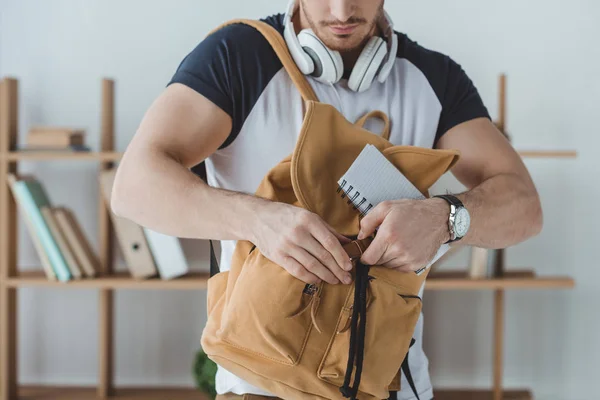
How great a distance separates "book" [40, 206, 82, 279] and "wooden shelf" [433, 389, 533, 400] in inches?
56.8

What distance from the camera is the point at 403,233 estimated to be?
97cm

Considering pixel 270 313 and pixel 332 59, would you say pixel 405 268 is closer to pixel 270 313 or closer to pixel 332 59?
pixel 270 313

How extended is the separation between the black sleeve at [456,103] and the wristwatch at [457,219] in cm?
20

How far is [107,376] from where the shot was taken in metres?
2.76

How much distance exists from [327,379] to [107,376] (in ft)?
6.44

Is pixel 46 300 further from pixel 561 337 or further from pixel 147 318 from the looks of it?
pixel 561 337

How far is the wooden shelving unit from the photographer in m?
2.61

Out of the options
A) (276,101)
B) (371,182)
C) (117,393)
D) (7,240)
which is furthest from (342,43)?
(117,393)

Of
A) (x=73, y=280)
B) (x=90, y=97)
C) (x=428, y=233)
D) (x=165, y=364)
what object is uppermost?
(x=90, y=97)

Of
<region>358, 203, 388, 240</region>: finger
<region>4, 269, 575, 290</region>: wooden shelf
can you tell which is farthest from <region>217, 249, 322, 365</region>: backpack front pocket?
<region>4, 269, 575, 290</region>: wooden shelf

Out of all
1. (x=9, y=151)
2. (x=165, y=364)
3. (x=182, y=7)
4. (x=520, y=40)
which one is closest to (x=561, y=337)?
(x=520, y=40)

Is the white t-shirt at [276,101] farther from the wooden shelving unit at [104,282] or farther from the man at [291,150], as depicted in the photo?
the wooden shelving unit at [104,282]

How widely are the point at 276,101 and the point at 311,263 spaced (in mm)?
321

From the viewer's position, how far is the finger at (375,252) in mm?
969
